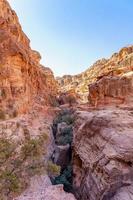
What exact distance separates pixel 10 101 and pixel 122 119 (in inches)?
523

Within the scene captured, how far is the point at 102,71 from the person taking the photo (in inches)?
2581

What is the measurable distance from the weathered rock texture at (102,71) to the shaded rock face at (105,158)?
1810 cm

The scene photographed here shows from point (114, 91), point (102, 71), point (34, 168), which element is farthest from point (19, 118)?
point (102, 71)

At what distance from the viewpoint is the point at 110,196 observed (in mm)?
14500

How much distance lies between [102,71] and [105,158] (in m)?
51.7

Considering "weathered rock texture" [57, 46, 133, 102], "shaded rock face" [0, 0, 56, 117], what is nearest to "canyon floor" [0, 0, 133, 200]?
"shaded rock face" [0, 0, 56, 117]

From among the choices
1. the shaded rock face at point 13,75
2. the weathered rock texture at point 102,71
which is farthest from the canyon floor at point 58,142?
the weathered rock texture at point 102,71

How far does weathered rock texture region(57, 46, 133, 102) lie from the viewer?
40856 millimetres

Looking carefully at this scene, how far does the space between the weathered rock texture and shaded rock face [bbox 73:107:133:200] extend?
59.4ft

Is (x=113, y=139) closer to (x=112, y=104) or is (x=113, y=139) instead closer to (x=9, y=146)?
(x=9, y=146)

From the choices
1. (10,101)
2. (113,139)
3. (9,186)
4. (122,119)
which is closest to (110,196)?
(113,139)

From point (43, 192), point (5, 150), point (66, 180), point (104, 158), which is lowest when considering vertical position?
point (66, 180)

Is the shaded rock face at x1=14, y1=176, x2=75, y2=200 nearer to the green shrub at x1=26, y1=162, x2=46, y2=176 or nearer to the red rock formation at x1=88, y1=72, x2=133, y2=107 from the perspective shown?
the green shrub at x1=26, y1=162, x2=46, y2=176

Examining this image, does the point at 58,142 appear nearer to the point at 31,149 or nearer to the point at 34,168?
the point at 34,168
